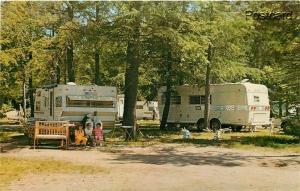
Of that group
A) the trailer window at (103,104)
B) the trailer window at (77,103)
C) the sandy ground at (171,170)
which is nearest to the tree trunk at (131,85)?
the trailer window at (103,104)

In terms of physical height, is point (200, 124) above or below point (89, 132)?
above

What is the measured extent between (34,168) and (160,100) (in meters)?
18.3

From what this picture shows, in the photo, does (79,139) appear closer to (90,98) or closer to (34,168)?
(90,98)

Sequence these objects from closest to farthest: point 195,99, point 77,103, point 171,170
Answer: point 171,170
point 77,103
point 195,99

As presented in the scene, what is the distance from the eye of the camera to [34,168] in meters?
12.4

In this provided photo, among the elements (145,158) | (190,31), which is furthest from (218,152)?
(190,31)

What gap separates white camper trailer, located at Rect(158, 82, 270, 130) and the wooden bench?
36.7ft

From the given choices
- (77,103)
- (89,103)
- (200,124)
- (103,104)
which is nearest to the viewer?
(77,103)

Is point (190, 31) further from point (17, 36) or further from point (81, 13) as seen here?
point (17, 36)

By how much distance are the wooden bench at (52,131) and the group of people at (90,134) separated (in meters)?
0.48

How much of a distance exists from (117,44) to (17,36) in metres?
4.77

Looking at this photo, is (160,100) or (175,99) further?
(160,100)

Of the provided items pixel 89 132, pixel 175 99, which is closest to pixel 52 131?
pixel 89 132

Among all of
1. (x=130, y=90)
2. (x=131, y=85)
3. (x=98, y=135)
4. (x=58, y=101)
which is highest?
(x=131, y=85)
